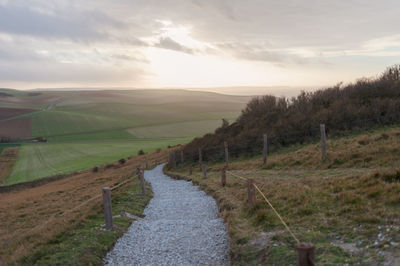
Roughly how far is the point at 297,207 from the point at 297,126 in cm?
2112

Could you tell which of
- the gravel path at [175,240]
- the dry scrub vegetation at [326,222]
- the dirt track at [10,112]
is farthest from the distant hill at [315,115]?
the dirt track at [10,112]

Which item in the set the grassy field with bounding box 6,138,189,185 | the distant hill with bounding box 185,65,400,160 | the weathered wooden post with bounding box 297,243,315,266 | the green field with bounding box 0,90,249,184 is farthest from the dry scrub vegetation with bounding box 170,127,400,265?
the green field with bounding box 0,90,249,184

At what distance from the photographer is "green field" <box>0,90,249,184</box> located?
195 feet

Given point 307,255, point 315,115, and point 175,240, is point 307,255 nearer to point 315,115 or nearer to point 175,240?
point 175,240

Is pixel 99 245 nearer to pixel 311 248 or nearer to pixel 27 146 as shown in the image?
pixel 311 248

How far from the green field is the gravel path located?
41.9 meters

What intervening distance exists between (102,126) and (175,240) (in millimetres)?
102196

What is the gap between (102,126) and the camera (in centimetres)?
10562

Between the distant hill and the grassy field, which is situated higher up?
the distant hill

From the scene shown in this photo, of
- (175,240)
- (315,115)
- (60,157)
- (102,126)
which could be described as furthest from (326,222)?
(102,126)

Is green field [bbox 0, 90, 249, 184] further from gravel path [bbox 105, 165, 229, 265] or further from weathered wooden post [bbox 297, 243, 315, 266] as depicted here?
weathered wooden post [bbox 297, 243, 315, 266]

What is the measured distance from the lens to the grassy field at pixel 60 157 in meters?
50.9

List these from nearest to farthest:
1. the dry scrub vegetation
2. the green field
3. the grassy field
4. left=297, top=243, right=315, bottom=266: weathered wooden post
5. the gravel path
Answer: left=297, top=243, right=315, bottom=266: weathered wooden post < the dry scrub vegetation < the gravel path < the grassy field < the green field

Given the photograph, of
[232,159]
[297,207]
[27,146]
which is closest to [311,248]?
[297,207]
